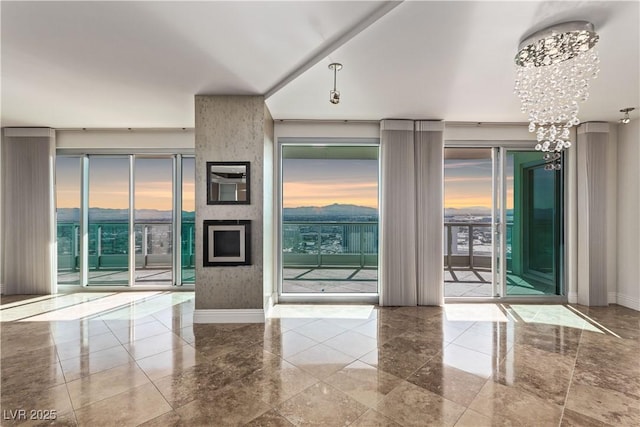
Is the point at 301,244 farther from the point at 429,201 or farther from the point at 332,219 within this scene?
the point at 429,201

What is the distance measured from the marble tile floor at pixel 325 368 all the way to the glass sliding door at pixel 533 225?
2.58ft

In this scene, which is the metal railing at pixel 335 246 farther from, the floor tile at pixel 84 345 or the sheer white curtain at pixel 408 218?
the floor tile at pixel 84 345

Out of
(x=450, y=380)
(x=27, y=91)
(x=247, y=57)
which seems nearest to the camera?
(x=450, y=380)

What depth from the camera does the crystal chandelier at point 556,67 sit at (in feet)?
6.96

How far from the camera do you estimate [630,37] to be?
7.32 ft

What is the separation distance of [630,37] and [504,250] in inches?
117

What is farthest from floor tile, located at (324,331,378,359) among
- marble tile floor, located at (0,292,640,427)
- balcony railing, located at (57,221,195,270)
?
balcony railing, located at (57,221,195,270)

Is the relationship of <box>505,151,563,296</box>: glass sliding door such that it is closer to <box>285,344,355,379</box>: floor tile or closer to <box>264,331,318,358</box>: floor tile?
<box>285,344,355,379</box>: floor tile

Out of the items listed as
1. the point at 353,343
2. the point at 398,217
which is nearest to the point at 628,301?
the point at 398,217

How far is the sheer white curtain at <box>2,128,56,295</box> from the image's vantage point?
15.4ft

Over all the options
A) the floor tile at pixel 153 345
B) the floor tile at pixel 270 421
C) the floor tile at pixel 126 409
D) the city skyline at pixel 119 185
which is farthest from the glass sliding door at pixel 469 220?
the city skyline at pixel 119 185

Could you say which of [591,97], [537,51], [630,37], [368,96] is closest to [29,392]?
[368,96]

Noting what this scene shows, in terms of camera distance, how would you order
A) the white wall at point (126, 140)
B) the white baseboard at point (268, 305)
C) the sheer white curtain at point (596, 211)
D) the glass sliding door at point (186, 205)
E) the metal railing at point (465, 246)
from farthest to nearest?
1. the metal railing at point (465, 246)
2. the glass sliding door at point (186, 205)
3. the white wall at point (126, 140)
4. the sheer white curtain at point (596, 211)
5. the white baseboard at point (268, 305)

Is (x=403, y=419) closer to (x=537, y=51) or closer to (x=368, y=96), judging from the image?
(x=537, y=51)
